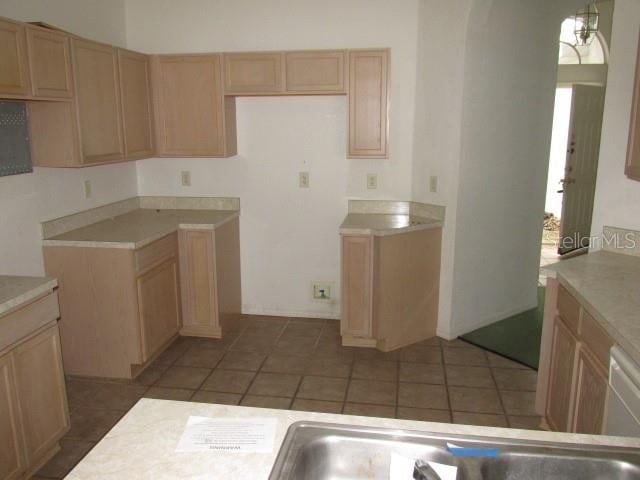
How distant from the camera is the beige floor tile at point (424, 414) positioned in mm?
2901

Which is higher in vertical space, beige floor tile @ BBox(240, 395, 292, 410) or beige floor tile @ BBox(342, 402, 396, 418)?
beige floor tile @ BBox(240, 395, 292, 410)

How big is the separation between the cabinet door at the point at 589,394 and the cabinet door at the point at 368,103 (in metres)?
2.08

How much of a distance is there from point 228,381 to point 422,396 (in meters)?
1.19

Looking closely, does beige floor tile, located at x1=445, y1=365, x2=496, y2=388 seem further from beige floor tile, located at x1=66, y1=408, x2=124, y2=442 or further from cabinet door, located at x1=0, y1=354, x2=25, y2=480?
cabinet door, located at x1=0, y1=354, x2=25, y2=480

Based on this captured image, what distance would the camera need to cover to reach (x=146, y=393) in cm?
317

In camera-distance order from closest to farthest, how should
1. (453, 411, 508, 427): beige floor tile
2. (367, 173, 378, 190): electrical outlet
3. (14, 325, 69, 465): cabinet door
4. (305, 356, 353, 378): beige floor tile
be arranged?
1. (14, 325, 69, 465): cabinet door
2. (453, 411, 508, 427): beige floor tile
3. (305, 356, 353, 378): beige floor tile
4. (367, 173, 378, 190): electrical outlet

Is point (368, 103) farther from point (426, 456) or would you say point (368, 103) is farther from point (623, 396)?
point (426, 456)

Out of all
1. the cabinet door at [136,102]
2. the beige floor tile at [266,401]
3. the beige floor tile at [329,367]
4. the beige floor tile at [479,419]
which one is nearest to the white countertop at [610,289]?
the beige floor tile at [479,419]

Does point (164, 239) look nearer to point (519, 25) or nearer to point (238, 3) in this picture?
point (238, 3)

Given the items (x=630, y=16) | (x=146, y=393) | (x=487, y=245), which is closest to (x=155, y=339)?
(x=146, y=393)

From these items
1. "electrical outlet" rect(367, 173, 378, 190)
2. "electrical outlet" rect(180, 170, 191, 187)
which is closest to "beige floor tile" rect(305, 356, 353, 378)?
"electrical outlet" rect(367, 173, 378, 190)

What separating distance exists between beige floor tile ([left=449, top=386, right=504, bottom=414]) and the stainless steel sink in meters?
1.97

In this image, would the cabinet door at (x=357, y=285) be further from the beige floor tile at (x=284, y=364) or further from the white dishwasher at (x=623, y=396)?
the white dishwasher at (x=623, y=396)

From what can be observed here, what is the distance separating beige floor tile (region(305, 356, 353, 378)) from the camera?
135 inches
